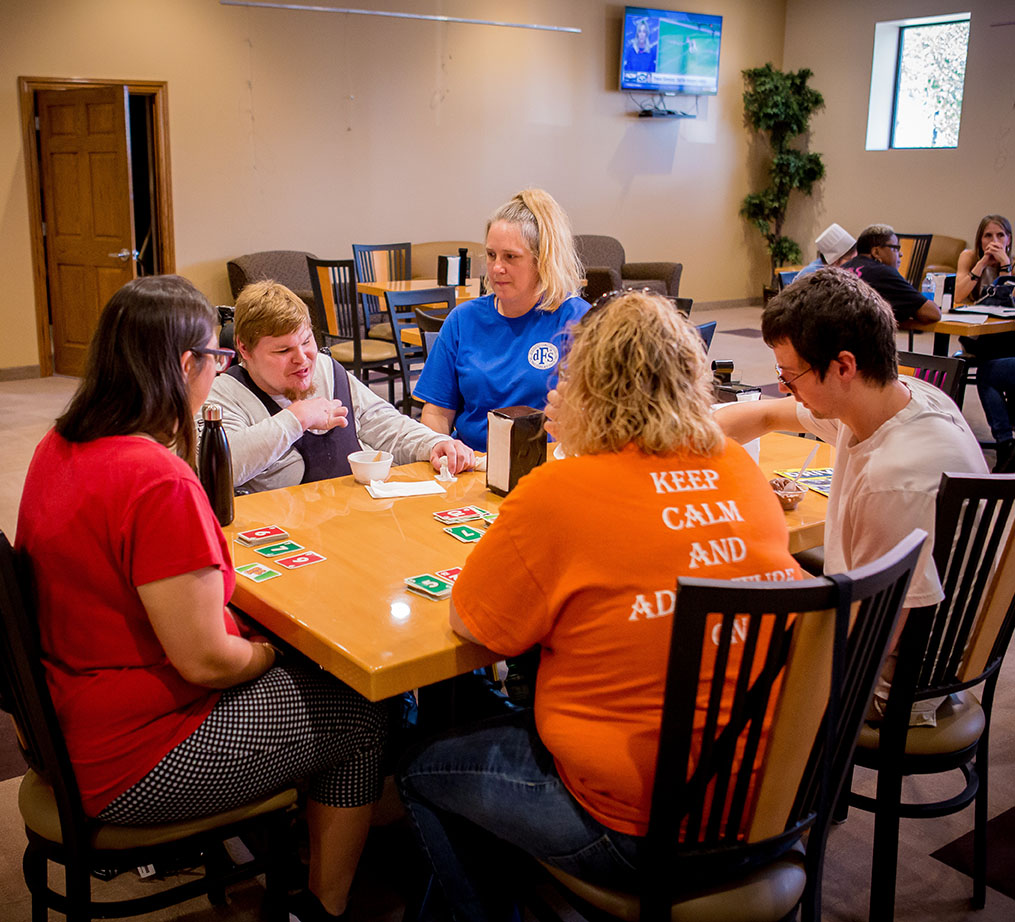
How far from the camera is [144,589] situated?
143 centimetres

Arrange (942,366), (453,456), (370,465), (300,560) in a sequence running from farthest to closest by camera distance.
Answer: (942,366)
(453,456)
(370,465)
(300,560)

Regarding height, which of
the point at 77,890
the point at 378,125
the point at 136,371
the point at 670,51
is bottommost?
the point at 77,890

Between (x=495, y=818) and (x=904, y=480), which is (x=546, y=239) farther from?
(x=495, y=818)

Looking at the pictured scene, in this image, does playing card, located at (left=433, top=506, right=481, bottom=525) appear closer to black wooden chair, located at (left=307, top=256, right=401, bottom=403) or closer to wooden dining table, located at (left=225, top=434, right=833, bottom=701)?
wooden dining table, located at (left=225, top=434, right=833, bottom=701)

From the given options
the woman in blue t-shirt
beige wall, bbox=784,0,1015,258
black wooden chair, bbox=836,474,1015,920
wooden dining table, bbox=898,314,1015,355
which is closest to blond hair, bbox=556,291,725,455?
black wooden chair, bbox=836,474,1015,920

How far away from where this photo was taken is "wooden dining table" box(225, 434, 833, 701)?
1.49 meters

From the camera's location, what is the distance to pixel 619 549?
4.41 feet

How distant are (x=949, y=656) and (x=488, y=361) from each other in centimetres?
152

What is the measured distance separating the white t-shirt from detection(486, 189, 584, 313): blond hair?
1.18m

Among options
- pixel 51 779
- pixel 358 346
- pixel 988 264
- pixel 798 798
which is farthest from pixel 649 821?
pixel 988 264

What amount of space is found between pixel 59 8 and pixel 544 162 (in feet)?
14.7

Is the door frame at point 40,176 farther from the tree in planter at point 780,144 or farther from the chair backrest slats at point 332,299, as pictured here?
the tree in planter at point 780,144

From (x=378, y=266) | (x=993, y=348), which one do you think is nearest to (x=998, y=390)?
(x=993, y=348)

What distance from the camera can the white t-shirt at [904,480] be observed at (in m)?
1.71
